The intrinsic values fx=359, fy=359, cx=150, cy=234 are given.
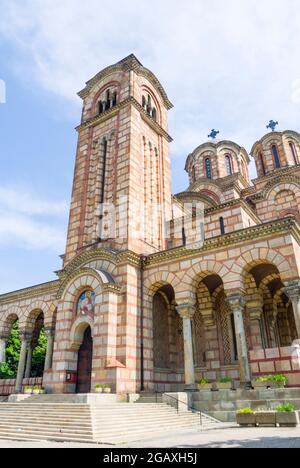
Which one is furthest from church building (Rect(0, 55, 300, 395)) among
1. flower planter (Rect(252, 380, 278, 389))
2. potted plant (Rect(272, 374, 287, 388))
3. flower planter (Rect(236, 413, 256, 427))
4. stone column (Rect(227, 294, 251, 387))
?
flower planter (Rect(236, 413, 256, 427))

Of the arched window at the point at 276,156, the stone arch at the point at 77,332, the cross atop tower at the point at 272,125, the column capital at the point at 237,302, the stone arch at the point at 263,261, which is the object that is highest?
the cross atop tower at the point at 272,125

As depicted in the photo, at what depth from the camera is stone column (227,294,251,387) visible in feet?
45.1

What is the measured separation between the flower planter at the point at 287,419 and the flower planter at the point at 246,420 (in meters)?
0.69

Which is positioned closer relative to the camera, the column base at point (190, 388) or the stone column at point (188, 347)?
the column base at point (190, 388)

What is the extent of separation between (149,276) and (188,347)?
392cm

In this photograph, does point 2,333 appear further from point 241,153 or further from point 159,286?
point 241,153

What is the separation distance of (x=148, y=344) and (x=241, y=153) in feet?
75.4

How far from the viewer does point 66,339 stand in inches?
671

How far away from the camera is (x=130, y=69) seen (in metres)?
23.3

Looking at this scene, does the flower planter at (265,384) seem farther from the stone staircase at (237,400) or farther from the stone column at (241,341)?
the stone column at (241,341)

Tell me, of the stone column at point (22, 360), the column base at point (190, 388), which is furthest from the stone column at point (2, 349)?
the column base at point (190, 388)

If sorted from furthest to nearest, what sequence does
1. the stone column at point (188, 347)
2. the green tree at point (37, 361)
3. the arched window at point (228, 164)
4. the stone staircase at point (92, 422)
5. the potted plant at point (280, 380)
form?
the arched window at point (228, 164)
the green tree at point (37, 361)
the stone column at point (188, 347)
the potted plant at point (280, 380)
the stone staircase at point (92, 422)

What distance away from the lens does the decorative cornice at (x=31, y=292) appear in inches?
841

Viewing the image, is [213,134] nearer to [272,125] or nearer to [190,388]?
[272,125]
